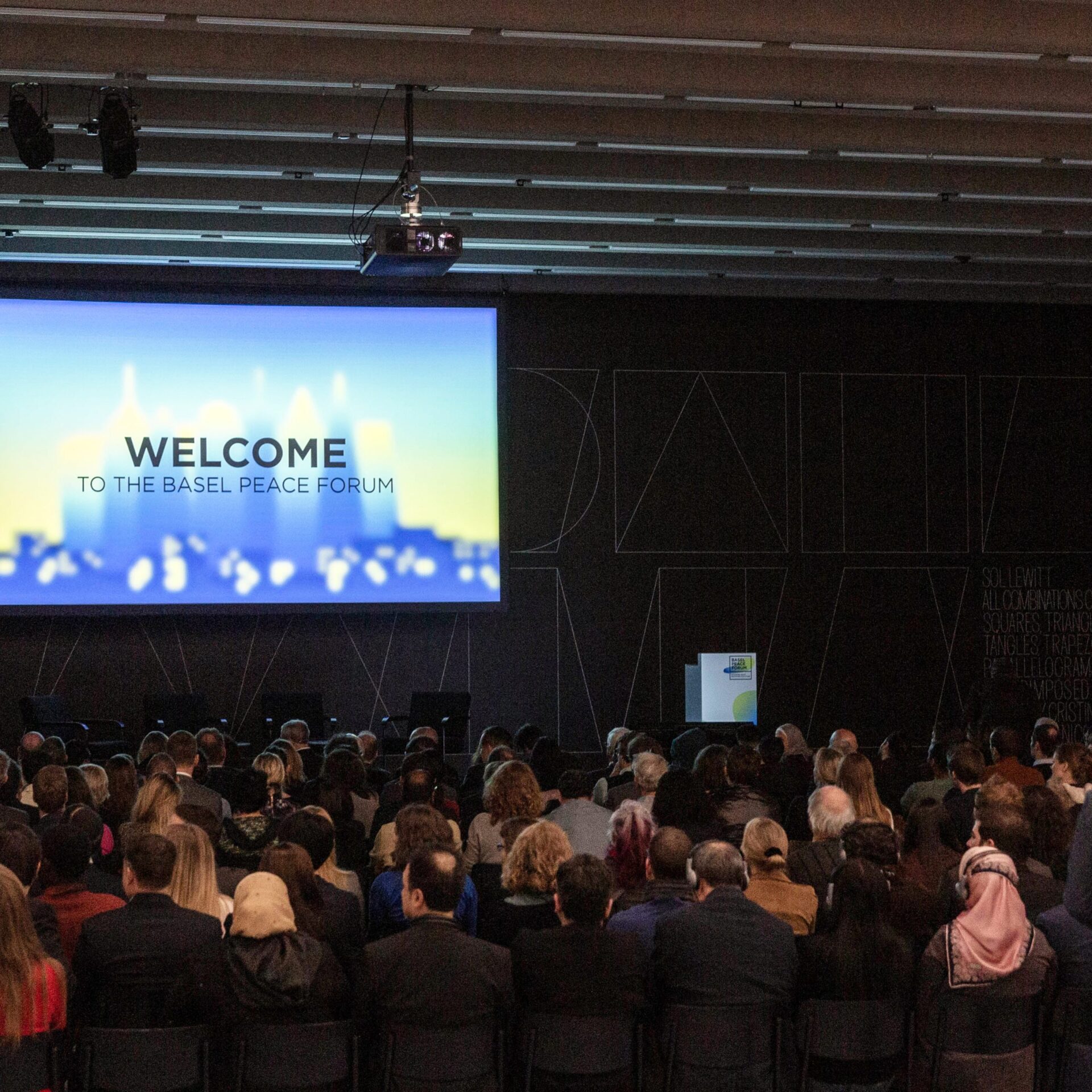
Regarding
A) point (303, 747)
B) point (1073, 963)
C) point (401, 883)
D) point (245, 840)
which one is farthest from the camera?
point (303, 747)

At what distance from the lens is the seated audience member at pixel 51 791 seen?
5574 millimetres

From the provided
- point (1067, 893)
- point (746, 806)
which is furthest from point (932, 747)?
point (1067, 893)

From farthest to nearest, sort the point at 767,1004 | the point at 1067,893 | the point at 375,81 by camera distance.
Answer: the point at 375,81
the point at 767,1004
the point at 1067,893

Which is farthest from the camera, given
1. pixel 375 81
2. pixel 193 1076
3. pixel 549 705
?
pixel 549 705

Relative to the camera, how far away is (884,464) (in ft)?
46.1

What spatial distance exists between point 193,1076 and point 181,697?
8773mm

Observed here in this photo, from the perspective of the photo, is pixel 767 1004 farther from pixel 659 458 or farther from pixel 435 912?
pixel 659 458

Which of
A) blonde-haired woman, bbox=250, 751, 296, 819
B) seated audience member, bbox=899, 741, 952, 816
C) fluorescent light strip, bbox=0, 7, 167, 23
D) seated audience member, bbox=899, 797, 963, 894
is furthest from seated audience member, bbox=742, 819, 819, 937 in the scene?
fluorescent light strip, bbox=0, 7, 167, 23

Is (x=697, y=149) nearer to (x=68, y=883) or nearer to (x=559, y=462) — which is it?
(x=559, y=462)

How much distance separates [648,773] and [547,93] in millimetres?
4222

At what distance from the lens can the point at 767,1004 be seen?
3.67m

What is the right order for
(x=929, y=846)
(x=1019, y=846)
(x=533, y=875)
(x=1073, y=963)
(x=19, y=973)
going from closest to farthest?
(x=19, y=973) < (x=1073, y=963) < (x=533, y=875) < (x=1019, y=846) < (x=929, y=846)

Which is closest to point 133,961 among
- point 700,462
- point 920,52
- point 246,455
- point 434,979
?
point 434,979

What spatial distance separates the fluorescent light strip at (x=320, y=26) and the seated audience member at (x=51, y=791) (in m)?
3.88
